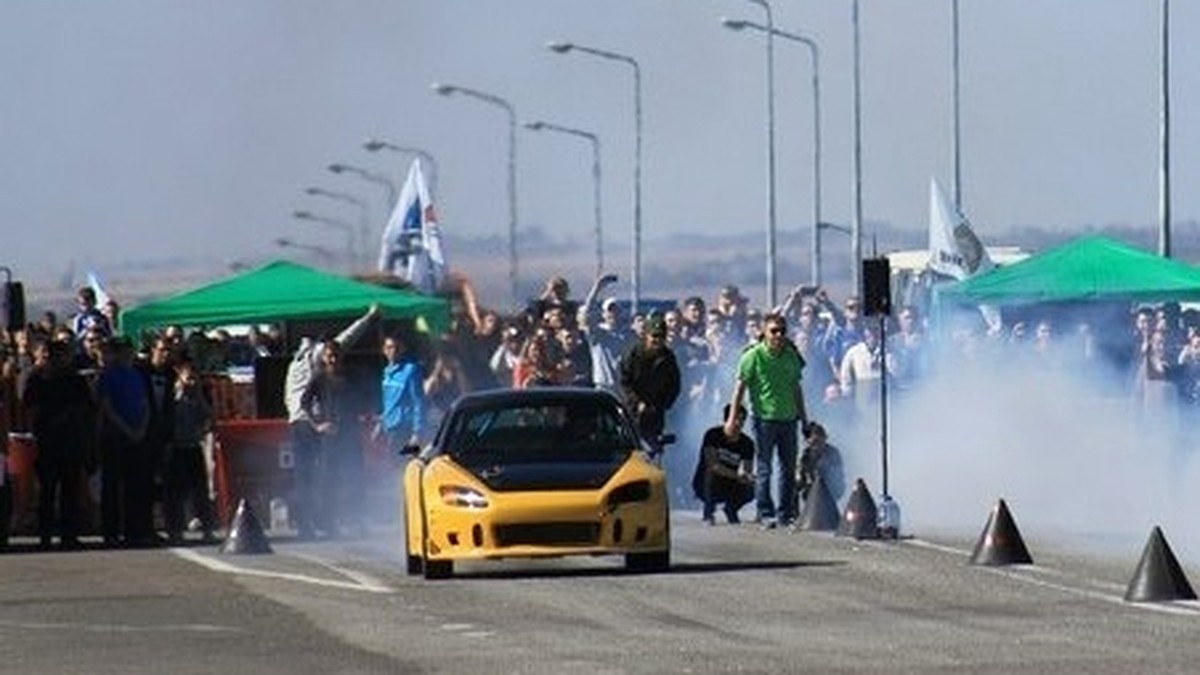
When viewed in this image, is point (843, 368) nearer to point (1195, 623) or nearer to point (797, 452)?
point (797, 452)

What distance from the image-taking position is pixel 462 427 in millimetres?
30688

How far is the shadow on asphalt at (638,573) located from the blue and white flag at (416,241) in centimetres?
2532

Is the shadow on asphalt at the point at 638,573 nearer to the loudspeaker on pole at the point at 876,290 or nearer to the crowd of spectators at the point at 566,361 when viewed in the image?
the loudspeaker on pole at the point at 876,290

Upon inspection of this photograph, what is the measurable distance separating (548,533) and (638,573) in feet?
2.36

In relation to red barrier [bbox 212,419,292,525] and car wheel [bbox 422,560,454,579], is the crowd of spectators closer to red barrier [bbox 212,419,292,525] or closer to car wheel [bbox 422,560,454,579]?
red barrier [bbox 212,419,292,525]

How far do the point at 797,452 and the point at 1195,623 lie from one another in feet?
40.9

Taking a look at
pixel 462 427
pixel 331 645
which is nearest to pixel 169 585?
pixel 462 427

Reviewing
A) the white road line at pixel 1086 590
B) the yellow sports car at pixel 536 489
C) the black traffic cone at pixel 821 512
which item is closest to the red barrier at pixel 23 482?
the black traffic cone at pixel 821 512

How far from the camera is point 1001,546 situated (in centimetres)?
2944

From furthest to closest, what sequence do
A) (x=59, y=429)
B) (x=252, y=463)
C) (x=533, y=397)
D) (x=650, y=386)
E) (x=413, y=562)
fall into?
(x=252, y=463)
(x=650, y=386)
(x=59, y=429)
(x=533, y=397)
(x=413, y=562)

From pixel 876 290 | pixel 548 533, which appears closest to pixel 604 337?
pixel 876 290

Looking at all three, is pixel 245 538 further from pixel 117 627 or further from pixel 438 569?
pixel 117 627

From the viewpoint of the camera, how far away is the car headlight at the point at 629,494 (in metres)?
29.4

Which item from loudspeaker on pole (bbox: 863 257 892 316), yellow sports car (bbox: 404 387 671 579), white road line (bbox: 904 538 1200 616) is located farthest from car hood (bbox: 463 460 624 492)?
loudspeaker on pole (bbox: 863 257 892 316)
